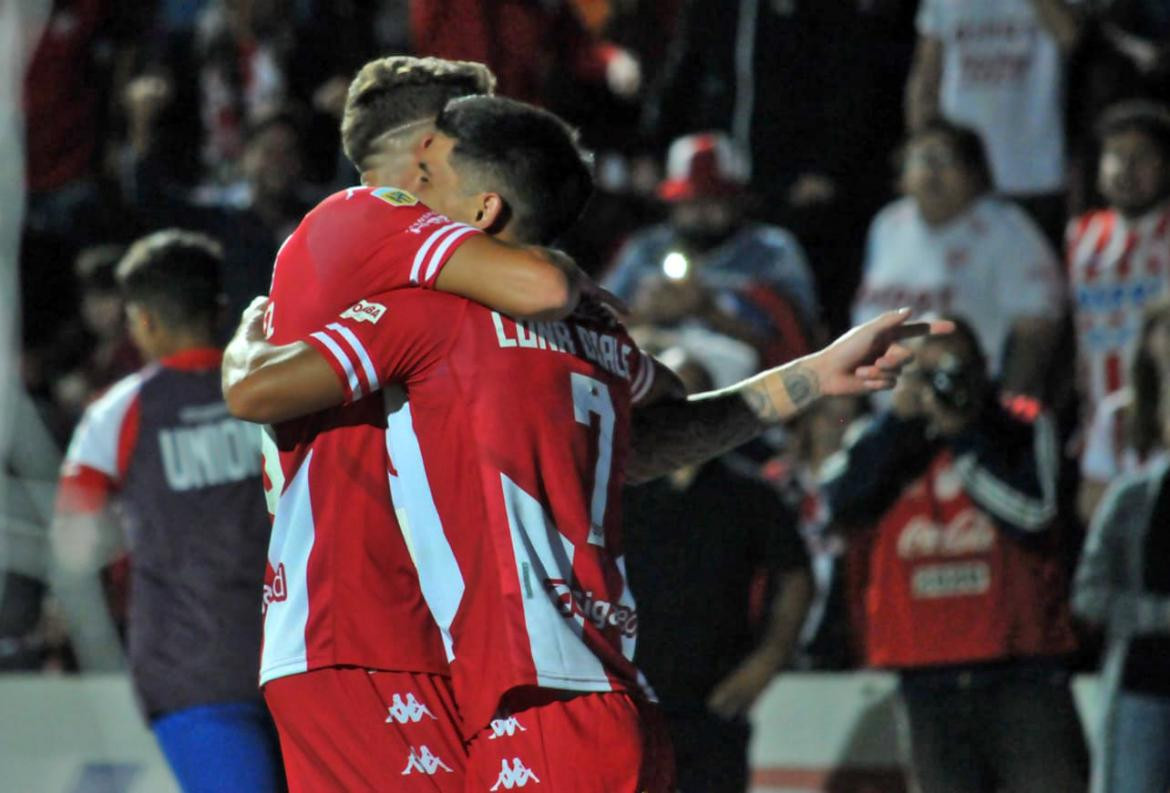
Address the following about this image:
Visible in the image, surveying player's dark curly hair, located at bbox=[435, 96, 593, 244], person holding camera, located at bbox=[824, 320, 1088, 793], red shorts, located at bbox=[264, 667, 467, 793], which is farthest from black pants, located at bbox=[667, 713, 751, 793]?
player's dark curly hair, located at bbox=[435, 96, 593, 244]

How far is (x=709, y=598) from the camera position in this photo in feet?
20.2

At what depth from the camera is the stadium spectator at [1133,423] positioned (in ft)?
21.5

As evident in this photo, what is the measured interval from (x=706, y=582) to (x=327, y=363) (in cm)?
306

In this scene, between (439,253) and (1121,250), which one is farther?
(1121,250)

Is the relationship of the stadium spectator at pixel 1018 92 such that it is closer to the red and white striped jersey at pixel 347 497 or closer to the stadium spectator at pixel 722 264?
the stadium spectator at pixel 722 264

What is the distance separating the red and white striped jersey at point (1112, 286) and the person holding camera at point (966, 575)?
1774 mm

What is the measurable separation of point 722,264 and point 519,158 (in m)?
4.89

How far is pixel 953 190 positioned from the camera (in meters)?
7.96

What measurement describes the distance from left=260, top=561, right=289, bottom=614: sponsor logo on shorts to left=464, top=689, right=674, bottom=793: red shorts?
440mm

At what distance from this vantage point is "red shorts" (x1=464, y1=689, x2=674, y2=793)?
327 centimetres

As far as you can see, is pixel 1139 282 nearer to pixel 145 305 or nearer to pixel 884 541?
pixel 884 541

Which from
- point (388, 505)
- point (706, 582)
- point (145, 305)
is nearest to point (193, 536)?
point (145, 305)

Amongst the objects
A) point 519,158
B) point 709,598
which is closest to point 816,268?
point 709,598

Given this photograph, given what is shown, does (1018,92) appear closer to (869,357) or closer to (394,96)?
(869,357)
